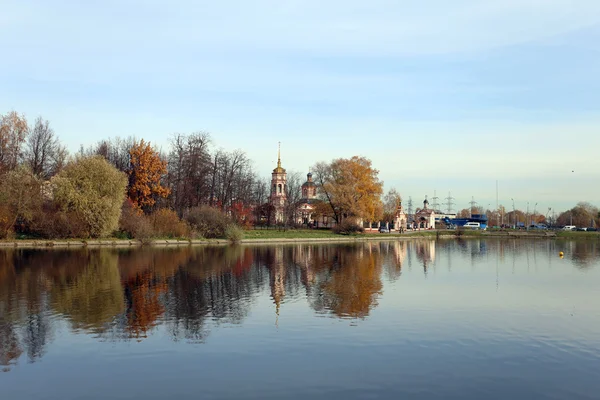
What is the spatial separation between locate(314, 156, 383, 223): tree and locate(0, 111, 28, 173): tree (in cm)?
4269

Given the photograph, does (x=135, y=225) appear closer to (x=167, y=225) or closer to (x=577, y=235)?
(x=167, y=225)

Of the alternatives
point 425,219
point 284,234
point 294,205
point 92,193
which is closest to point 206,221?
point 92,193

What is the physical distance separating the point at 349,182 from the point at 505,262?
42.9 m

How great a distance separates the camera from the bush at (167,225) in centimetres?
5606

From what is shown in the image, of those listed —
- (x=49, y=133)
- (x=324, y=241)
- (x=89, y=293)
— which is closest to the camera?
(x=89, y=293)

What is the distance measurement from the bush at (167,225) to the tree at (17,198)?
11521 mm

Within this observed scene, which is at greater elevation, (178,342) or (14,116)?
(14,116)

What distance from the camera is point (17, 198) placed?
4709 cm

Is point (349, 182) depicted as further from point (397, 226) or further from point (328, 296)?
point (328, 296)

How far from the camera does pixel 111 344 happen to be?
14109mm

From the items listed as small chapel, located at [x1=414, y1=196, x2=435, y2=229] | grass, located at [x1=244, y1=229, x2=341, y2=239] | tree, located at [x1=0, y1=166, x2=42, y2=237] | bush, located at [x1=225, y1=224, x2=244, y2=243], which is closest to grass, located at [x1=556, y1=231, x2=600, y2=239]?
small chapel, located at [x1=414, y1=196, x2=435, y2=229]

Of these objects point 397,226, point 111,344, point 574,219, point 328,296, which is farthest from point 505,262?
point 574,219

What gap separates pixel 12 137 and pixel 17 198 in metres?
13.1

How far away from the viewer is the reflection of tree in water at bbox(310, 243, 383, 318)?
1988 centimetres
